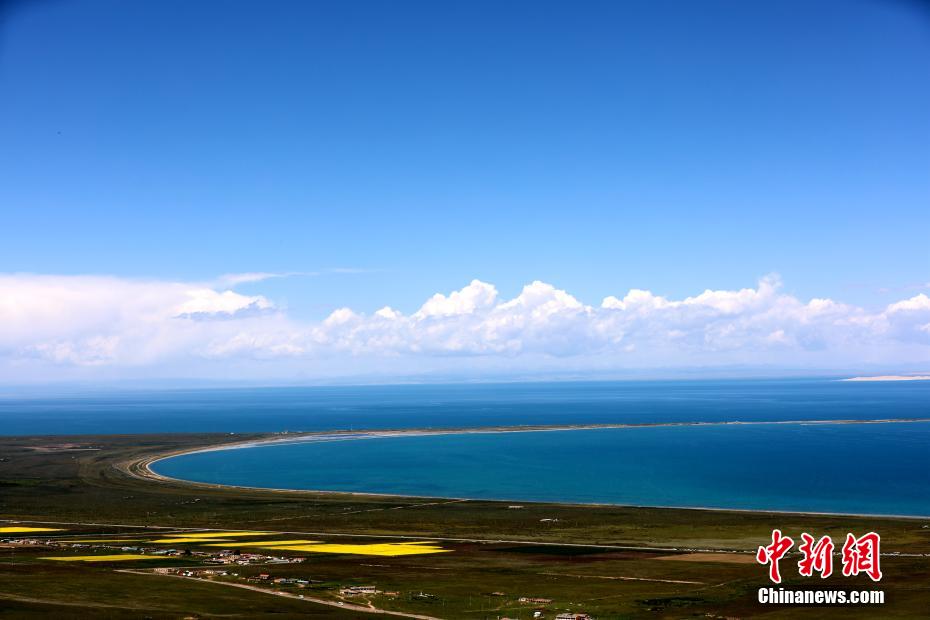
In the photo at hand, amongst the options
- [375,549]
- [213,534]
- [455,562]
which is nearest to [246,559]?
[375,549]

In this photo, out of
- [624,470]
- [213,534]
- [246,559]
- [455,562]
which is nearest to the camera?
[246,559]

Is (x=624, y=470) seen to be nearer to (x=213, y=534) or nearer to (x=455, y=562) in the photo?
(x=213, y=534)

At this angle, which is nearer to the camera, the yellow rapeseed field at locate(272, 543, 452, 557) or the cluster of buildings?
the cluster of buildings

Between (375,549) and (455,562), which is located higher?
(455,562)

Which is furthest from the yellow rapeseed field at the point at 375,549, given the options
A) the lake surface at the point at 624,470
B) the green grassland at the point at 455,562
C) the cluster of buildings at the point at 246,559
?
the lake surface at the point at 624,470

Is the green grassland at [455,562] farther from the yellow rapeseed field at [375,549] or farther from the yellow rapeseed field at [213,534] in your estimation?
the yellow rapeseed field at [213,534]

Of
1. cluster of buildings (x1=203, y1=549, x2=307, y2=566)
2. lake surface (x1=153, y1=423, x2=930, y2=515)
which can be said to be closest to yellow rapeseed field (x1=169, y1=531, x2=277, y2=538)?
cluster of buildings (x1=203, y1=549, x2=307, y2=566)

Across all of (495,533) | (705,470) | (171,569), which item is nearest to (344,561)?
(171,569)

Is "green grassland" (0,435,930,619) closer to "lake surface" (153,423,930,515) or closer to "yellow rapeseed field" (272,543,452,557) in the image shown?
"yellow rapeseed field" (272,543,452,557)
